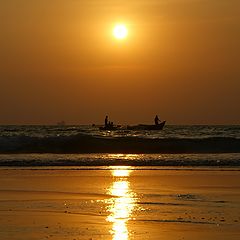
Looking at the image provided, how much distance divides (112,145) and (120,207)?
102ft

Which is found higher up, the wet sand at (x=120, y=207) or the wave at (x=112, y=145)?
the wave at (x=112, y=145)

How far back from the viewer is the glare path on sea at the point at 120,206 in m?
11.2

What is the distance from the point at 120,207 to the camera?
1402 centimetres

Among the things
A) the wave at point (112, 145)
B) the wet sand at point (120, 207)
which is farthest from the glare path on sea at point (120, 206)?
the wave at point (112, 145)

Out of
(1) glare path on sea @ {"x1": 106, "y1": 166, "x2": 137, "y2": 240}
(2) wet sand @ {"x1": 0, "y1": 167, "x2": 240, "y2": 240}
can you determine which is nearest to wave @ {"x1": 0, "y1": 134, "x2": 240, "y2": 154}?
(2) wet sand @ {"x1": 0, "y1": 167, "x2": 240, "y2": 240}

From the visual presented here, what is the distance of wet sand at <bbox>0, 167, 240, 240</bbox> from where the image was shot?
11.2 metres

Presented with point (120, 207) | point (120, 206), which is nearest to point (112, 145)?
point (120, 206)

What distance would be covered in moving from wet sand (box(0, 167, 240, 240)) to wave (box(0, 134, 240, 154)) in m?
20.4

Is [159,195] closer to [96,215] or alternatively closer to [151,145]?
[96,215]

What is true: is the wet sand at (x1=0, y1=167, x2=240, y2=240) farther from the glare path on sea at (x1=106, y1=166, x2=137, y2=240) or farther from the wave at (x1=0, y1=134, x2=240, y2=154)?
the wave at (x1=0, y1=134, x2=240, y2=154)

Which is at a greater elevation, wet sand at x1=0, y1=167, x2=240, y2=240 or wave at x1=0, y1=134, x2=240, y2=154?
wave at x1=0, y1=134, x2=240, y2=154

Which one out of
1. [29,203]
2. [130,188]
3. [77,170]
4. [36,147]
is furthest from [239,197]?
[36,147]

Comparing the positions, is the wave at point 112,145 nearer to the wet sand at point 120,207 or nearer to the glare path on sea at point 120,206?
the wet sand at point 120,207

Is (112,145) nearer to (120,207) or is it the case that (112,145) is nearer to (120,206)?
(120,206)
